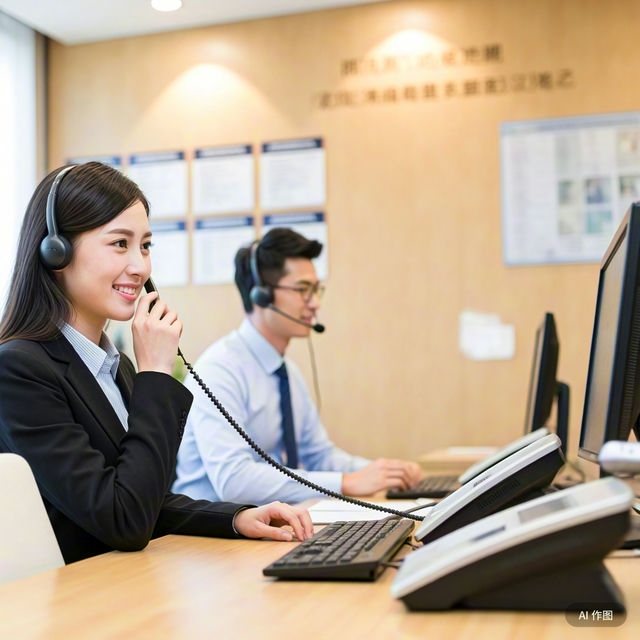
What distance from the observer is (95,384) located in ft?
5.03

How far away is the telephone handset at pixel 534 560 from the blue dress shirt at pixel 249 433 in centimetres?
133

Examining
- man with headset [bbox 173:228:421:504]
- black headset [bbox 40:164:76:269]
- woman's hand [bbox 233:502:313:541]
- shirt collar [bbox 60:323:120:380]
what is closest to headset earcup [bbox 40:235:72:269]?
black headset [bbox 40:164:76:269]

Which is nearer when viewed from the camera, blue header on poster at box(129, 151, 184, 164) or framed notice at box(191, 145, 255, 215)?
framed notice at box(191, 145, 255, 215)

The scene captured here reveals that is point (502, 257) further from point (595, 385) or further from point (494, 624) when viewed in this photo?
point (494, 624)

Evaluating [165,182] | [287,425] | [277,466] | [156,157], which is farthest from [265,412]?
[156,157]

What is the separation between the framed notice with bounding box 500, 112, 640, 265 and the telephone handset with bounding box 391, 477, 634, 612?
10.4 feet

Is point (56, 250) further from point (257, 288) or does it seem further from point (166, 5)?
point (166, 5)

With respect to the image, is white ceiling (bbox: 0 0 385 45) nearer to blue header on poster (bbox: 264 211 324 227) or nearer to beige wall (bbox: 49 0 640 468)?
beige wall (bbox: 49 0 640 468)

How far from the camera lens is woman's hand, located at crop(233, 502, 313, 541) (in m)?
1.41

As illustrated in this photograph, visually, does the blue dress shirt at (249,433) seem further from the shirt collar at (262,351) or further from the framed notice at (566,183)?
the framed notice at (566,183)

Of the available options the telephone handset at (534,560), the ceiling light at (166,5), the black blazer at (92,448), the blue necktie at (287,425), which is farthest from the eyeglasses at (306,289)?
the telephone handset at (534,560)

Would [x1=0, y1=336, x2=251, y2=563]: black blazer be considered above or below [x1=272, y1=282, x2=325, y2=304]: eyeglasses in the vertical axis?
below

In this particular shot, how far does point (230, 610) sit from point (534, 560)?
1.05ft

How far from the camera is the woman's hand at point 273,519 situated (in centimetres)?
141
